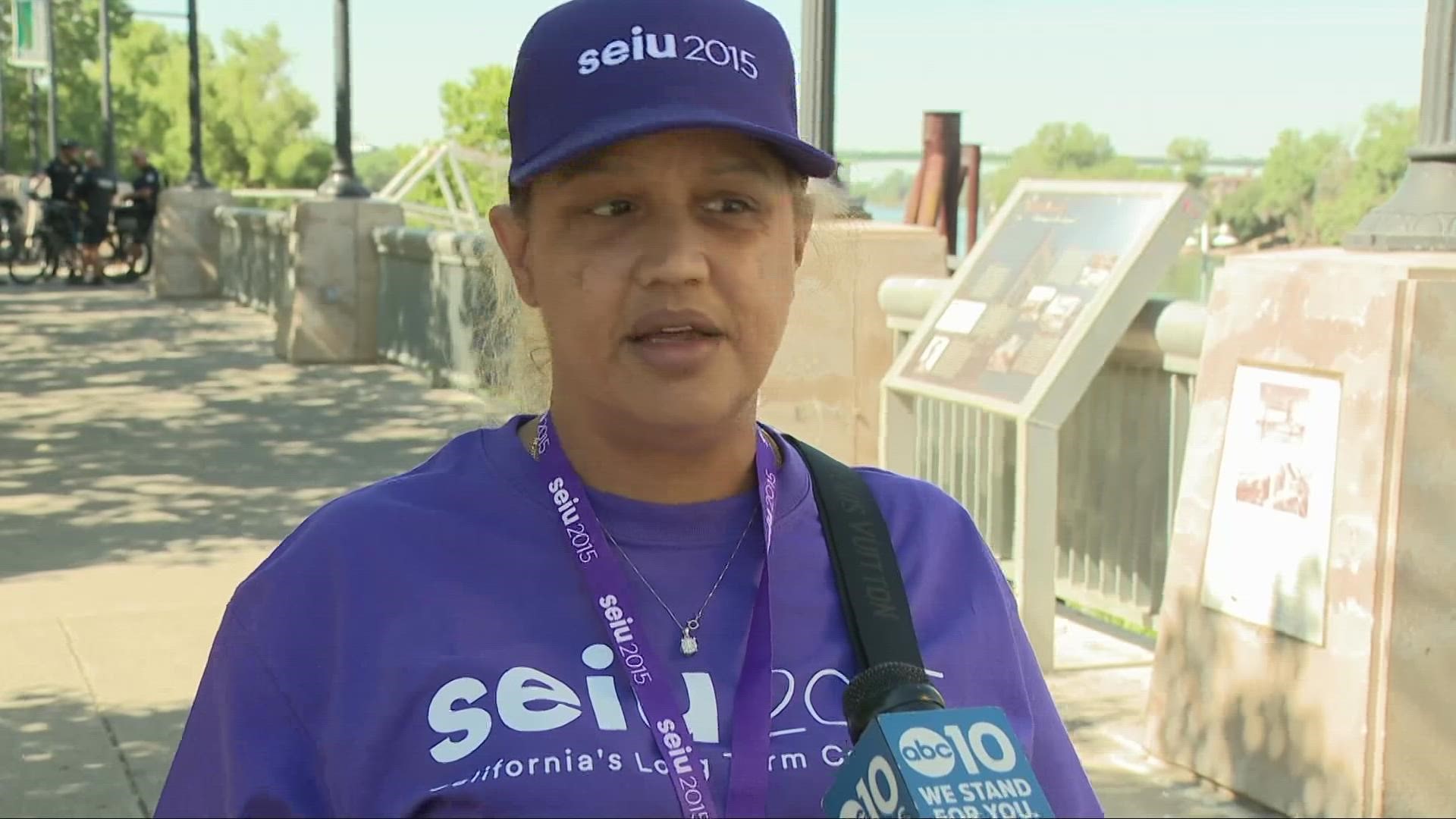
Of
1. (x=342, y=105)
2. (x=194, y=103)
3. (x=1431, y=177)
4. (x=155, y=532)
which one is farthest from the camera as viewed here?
(x=194, y=103)

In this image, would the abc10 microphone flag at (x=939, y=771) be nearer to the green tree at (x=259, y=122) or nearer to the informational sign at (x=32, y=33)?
the informational sign at (x=32, y=33)

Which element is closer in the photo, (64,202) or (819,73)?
(819,73)

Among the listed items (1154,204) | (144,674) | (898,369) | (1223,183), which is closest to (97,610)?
(144,674)

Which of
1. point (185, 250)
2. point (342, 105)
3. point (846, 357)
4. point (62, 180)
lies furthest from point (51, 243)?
point (846, 357)

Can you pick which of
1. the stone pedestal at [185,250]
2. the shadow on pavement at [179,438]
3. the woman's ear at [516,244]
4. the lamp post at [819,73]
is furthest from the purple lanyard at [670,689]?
the stone pedestal at [185,250]

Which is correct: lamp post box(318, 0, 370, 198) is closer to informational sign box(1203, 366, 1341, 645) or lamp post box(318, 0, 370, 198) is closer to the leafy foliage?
informational sign box(1203, 366, 1341, 645)

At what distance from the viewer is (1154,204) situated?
237 inches


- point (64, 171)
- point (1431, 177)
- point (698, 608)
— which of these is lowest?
point (698, 608)

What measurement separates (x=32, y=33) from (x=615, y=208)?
35819mm

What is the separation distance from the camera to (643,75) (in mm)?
1701

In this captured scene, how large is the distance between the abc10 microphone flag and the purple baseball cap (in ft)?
1.94

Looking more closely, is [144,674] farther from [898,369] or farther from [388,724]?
[388,724]

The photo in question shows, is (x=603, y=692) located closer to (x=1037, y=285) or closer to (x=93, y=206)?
(x=1037, y=285)

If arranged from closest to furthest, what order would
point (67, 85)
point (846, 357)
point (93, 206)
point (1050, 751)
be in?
1. point (1050, 751)
2. point (846, 357)
3. point (93, 206)
4. point (67, 85)
